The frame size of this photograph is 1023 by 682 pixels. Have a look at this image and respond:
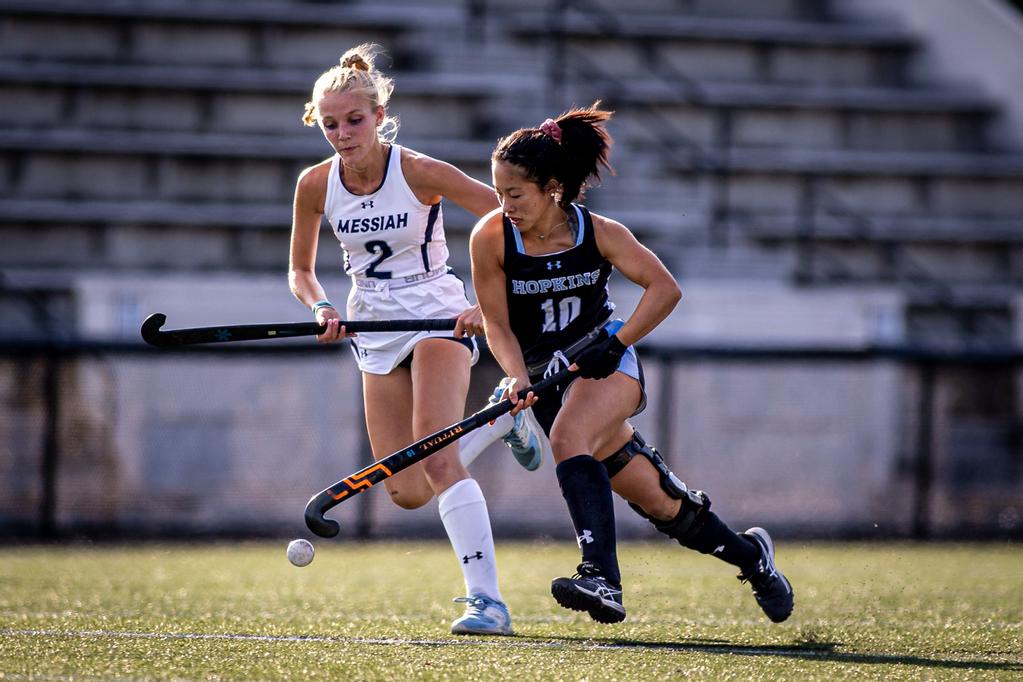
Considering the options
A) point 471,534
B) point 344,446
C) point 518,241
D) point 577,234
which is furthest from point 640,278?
point 344,446

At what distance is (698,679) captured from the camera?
317 cm

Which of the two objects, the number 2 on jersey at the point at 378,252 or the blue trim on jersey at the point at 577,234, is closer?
the blue trim on jersey at the point at 577,234

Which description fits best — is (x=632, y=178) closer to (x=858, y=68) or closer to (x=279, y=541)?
(x=858, y=68)

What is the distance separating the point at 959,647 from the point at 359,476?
1.59 meters

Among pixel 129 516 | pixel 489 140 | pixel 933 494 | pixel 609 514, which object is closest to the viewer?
pixel 609 514

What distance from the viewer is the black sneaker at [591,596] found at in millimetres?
3486

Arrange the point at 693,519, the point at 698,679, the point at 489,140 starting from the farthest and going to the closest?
the point at 489,140 → the point at 693,519 → the point at 698,679

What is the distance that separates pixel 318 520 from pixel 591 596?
774 millimetres

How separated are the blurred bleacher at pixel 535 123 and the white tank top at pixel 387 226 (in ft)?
15.0

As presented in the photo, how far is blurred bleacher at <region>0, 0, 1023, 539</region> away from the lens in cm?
948

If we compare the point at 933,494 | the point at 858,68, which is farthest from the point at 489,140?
the point at 933,494

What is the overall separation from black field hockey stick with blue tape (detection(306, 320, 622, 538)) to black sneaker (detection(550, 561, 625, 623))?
0.51 meters

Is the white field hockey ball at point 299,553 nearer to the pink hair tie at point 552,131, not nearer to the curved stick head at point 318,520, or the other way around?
the curved stick head at point 318,520

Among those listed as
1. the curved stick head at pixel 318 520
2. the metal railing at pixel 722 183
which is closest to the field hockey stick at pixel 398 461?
the curved stick head at pixel 318 520
